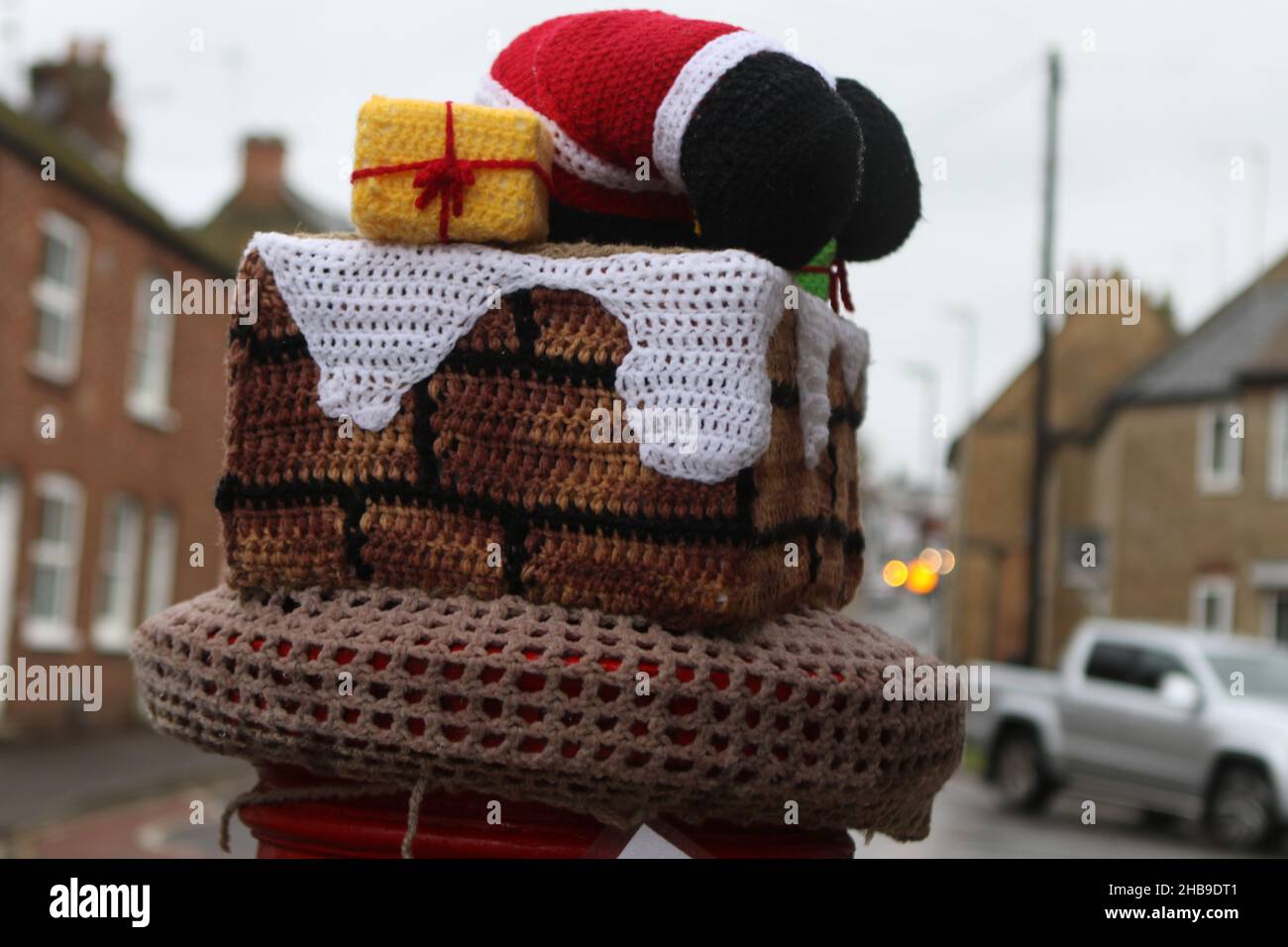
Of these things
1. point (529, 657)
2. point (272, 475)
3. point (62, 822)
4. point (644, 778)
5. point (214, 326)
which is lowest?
point (62, 822)

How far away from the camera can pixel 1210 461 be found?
86.3 ft

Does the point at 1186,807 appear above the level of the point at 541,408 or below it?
below

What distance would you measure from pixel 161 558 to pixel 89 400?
3.15m

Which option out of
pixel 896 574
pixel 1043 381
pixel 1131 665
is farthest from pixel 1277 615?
pixel 1131 665

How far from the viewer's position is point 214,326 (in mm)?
A: 19266

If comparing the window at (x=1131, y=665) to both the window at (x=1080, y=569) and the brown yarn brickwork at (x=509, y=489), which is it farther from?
the brown yarn brickwork at (x=509, y=489)

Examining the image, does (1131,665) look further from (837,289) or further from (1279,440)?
(837,289)

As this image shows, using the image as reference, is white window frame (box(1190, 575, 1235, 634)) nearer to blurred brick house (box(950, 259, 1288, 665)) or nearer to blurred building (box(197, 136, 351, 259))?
blurred brick house (box(950, 259, 1288, 665))

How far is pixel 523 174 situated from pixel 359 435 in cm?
31

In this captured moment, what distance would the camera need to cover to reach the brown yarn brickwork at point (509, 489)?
1.41 m

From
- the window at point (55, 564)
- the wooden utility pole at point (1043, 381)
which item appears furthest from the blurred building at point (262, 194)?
the wooden utility pole at point (1043, 381)

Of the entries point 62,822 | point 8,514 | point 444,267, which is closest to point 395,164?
point 444,267

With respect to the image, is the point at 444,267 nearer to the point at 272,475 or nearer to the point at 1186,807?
the point at 272,475

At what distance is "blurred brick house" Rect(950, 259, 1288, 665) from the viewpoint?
2488 cm
